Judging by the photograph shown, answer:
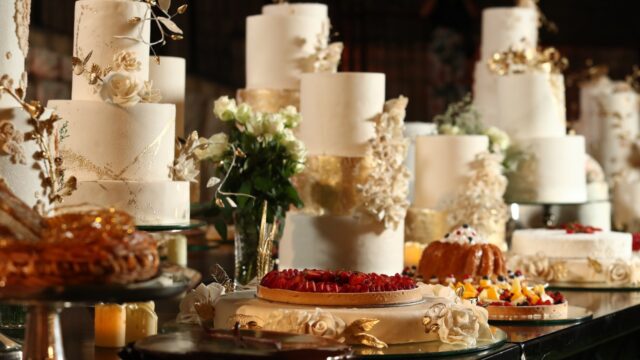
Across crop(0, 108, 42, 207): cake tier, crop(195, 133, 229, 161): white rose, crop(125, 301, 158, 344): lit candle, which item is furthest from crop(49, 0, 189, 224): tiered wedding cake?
crop(195, 133, 229, 161): white rose

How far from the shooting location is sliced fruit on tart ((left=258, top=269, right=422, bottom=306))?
352 cm

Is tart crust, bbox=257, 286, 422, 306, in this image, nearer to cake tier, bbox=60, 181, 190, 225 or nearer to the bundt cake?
cake tier, bbox=60, 181, 190, 225

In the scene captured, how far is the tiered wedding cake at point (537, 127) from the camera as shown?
21.9ft

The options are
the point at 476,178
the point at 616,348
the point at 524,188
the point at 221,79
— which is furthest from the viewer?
the point at 221,79

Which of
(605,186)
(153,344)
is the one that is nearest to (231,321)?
(153,344)

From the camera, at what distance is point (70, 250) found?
2527mm

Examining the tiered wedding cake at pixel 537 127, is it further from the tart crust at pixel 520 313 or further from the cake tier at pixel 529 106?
the tart crust at pixel 520 313

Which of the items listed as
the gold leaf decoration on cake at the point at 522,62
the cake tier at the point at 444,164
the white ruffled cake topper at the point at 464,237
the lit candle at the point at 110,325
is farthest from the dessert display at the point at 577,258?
the lit candle at the point at 110,325

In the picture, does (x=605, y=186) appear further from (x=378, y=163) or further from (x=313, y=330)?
(x=313, y=330)

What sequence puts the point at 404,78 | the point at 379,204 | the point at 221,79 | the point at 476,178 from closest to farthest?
the point at 379,204 → the point at 476,178 → the point at 221,79 → the point at 404,78

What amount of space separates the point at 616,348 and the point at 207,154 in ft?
6.84

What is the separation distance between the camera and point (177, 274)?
265 cm

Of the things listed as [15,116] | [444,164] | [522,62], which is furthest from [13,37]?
[522,62]

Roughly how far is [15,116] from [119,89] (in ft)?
2.30
